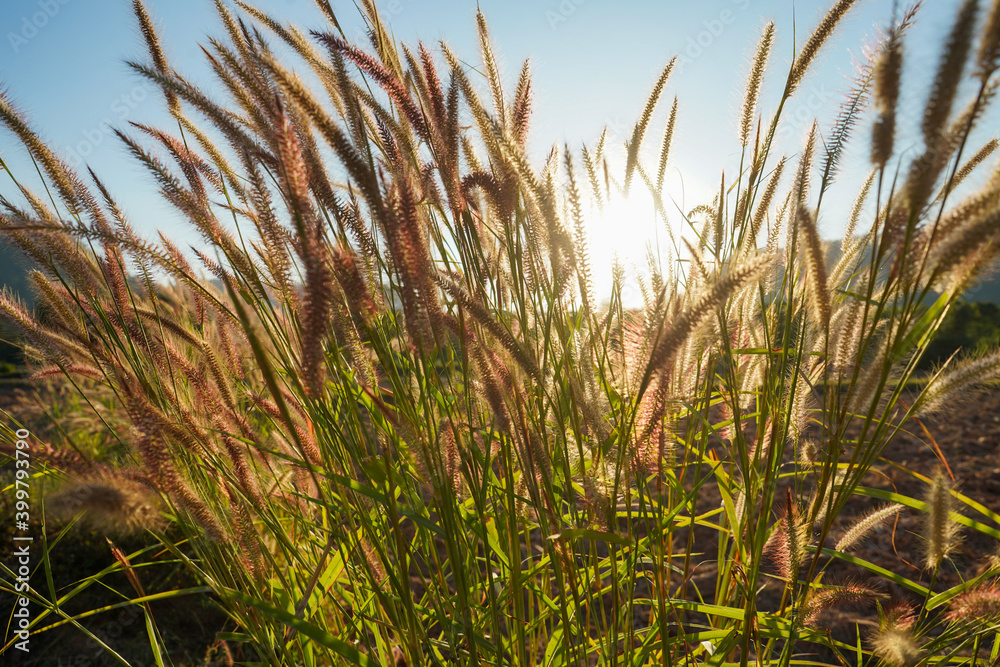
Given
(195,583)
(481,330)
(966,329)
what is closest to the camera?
(481,330)

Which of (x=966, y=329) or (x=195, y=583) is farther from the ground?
(x=966, y=329)

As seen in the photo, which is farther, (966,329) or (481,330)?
(966,329)

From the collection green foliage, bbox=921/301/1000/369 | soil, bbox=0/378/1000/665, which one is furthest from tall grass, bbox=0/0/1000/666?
green foliage, bbox=921/301/1000/369

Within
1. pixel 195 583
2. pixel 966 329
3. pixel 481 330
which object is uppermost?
pixel 481 330

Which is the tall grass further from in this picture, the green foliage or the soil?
Answer: the green foliage

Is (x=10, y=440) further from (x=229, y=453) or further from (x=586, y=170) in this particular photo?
(x=586, y=170)

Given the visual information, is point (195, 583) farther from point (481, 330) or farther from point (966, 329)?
point (966, 329)

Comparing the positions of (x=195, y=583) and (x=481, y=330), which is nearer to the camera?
(x=481, y=330)

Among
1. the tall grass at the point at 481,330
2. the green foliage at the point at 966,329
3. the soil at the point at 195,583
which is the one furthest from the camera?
the green foliage at the point at 966,329

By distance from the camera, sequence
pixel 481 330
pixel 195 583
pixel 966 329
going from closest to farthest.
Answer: pixel 481 330 < pixel 195 583 < pixel 966 329

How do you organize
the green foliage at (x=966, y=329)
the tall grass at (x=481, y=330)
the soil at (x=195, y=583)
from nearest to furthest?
the tall grass at (x=481, y=330), the soil at (x=195, y=583), the green foliage at (x=966, y=329)

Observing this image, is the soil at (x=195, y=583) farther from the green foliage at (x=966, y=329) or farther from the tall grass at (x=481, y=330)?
the green foliage at (x=966, y=329)

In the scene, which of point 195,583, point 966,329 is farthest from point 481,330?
point 966,329

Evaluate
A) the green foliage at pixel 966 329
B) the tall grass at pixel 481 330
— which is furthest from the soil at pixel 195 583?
the green foliage at pixel 966 329
